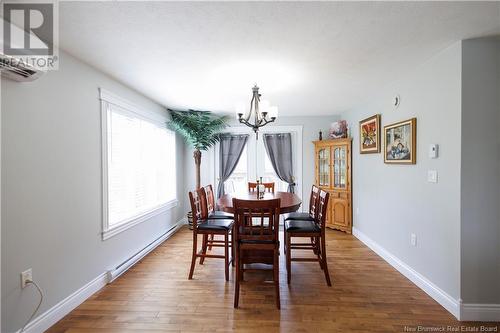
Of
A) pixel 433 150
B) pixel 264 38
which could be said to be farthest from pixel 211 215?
pixel 433 150

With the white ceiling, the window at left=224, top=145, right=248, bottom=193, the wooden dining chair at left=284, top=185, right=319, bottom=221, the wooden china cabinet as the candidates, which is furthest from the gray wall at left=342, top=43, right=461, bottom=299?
the window at left=224, top=145, right=248, bottom=193

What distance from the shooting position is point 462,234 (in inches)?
75.0

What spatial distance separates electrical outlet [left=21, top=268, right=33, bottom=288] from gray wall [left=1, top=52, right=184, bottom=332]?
30 millimetres

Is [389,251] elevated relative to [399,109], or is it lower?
lower

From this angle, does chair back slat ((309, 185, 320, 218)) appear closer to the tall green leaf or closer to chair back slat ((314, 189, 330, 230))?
chair back slat ((314, 189, 330, 230))

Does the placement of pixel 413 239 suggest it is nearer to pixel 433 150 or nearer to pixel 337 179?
pixel 433 150

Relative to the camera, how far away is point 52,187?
1.88 meters

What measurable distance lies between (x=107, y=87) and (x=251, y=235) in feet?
7.31

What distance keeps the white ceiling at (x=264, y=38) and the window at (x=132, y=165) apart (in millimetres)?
461

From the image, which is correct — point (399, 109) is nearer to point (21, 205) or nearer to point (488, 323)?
point (488, 323)

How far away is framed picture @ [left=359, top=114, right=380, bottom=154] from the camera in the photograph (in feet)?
10.6

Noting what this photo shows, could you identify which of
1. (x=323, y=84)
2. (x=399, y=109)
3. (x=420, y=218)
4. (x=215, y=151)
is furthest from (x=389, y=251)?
(x=215, y=151)

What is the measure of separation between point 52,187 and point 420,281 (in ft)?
11.6

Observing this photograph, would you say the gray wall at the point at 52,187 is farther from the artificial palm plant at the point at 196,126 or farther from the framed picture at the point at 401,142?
the framed picture at the point at 401,142
